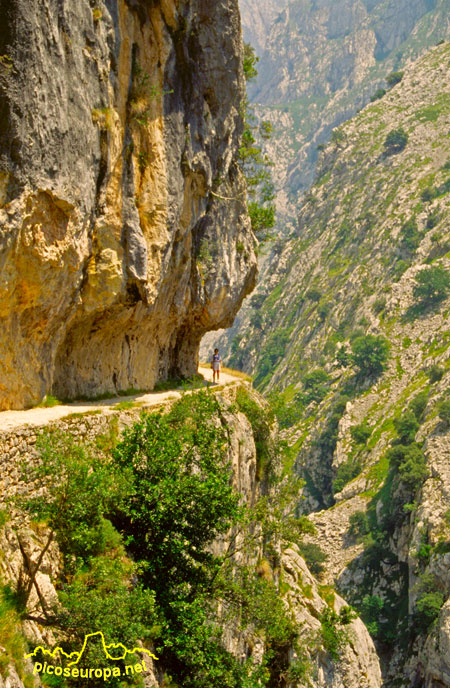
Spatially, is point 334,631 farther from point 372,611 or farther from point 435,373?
point 435,373

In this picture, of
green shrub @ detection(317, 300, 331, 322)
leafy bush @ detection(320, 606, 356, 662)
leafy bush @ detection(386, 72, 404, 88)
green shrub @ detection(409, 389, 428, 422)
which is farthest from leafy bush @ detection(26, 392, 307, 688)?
Result: leafy bush @ detection(386, 72, 404, 88)

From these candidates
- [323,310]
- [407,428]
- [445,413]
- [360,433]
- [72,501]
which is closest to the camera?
[72,501]

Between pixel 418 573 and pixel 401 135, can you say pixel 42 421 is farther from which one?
pixel 401 135

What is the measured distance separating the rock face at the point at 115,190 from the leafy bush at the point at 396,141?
111m

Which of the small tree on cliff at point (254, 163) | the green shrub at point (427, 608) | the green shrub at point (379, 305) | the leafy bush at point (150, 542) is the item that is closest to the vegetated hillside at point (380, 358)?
the green shrub at point (427, 608)

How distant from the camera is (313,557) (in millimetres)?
61688

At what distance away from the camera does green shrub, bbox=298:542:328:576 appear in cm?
6156

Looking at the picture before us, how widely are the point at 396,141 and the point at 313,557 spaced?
10080 cm

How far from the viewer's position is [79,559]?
12.3m

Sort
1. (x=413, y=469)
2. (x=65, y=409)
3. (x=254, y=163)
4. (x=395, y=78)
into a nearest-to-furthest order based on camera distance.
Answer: (x=65, y=409) < (x=254, y=163) < (x=413, y=469) < (x=395, y=78)

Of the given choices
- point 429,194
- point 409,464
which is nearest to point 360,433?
point 409,464

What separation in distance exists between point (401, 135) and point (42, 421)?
5245 inches

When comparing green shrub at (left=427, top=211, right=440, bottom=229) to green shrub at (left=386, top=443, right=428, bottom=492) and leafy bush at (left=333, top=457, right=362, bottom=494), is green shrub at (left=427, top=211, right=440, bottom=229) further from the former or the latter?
green shrub at (left=386, top=443, right=428, bottom=492)

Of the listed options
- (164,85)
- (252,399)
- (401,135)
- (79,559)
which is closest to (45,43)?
(164,85)
